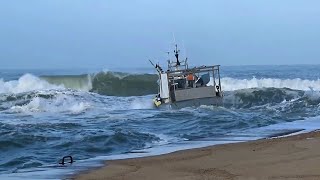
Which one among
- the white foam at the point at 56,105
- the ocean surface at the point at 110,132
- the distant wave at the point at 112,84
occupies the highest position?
the distant wave at the point at 112,84

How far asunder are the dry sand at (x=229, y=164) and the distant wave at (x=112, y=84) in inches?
1300

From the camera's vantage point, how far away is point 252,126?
1708 centimetres

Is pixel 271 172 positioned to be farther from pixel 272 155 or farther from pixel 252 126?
pixel 252 126

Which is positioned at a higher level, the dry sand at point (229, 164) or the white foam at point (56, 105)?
the white foam at point (56, 105)

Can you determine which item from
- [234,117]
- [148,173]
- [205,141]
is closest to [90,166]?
[148,173]

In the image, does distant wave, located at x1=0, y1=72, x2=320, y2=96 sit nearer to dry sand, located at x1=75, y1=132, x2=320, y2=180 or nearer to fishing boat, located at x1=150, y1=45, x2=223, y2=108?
fishing boat, located at x1=150, y1=45, x2=223, y2=108

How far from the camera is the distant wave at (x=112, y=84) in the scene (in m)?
43.6

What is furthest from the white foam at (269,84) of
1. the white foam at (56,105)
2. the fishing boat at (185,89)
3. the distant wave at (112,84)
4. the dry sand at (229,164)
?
the dry sand at (229,164)

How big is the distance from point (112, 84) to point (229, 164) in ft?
122

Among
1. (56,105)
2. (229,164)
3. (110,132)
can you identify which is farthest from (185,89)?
(229,164)

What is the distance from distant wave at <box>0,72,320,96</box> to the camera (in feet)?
143

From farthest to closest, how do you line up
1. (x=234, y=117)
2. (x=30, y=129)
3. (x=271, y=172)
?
(x=234, y=117)
(x=30, y=129)
(x=271, y=172)

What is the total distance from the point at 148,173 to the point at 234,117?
12.0 meters

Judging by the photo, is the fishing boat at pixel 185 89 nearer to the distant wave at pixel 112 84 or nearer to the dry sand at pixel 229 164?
the dry sand at pixel 229 164
